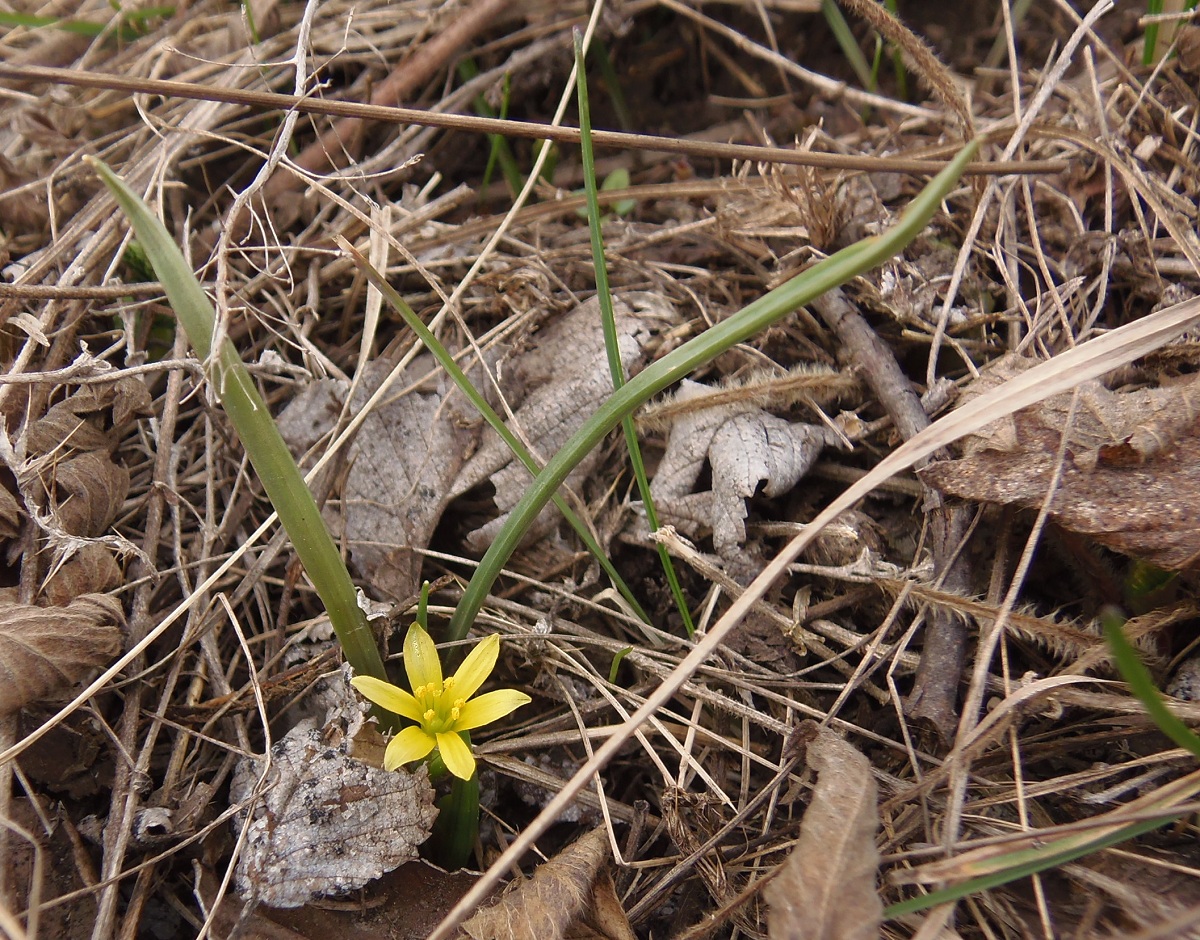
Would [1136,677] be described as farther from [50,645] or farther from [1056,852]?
[50,645]

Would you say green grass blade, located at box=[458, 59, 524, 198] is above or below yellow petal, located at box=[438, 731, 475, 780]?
above

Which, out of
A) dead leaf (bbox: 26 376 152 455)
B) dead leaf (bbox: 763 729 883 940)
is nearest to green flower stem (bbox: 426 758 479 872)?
dead leaf (bbox: 763 729 883 940)

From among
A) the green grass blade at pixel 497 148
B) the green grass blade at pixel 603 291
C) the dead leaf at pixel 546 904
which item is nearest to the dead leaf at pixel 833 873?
the dead leaf at pixel 546 904

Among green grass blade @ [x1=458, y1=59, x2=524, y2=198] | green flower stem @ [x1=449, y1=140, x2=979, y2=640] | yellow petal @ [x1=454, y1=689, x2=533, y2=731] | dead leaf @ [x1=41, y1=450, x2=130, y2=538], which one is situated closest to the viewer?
green flower stem @ [x1=449, y1=140, x2=979, y2=640]

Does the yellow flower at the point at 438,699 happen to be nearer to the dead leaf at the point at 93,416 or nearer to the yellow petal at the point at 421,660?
the yellow petal at the point at 421,660


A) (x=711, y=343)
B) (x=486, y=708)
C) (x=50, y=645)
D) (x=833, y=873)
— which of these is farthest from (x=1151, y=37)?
(x=50, y=645)

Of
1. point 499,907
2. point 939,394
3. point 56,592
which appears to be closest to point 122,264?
point 56,592

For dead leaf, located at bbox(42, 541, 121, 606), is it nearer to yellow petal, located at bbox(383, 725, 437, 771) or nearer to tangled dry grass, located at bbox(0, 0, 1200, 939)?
tangled dry grass, located at bbox(0, 0, 1200, 939)

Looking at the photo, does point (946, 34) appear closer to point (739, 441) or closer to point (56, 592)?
point (739, 441)
